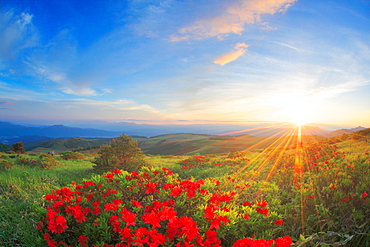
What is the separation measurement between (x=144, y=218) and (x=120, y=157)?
24.3 feet

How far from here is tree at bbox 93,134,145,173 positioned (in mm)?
8703

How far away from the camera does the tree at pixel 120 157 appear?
28.6 ft

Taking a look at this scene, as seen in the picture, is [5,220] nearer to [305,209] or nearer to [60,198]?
[60,198]

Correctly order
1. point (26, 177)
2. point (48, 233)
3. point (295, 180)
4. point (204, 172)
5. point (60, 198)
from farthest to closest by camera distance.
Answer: point (204, 172), point (26, 177), point (295, 180), point (60, 198), point (48, 233)

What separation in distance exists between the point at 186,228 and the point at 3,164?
10771 millimetres

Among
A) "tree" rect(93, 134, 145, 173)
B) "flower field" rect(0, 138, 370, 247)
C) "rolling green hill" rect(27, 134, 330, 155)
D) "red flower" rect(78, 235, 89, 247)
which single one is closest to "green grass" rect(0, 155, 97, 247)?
"flower field" rect(0, 138, 370, 247)

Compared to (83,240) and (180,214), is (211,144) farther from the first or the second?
(83,240)

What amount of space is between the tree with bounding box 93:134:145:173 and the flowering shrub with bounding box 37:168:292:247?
Result: 15.8ft

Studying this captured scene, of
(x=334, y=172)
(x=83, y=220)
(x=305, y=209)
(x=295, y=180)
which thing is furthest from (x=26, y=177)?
(x=334, y=172)

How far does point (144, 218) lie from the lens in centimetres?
236

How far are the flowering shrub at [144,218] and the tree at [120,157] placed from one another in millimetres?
4815

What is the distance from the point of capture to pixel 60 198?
11.2 feet

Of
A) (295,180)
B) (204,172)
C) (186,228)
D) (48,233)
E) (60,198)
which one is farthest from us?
(204,172)

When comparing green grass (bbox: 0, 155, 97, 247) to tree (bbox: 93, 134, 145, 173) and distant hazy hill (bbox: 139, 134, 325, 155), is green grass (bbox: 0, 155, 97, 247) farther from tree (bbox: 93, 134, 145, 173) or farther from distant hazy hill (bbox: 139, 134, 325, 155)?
distant hazy hill (bbox: 139, 134, 325, 155)
